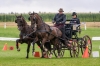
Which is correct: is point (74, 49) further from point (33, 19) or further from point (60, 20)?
point (33, 19)

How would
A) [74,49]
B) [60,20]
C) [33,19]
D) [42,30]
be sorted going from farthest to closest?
[74,49], [60,20], [42,30], [33,19]

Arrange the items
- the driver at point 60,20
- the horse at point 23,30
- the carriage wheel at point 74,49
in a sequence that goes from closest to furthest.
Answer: the horse at point 23,30, the driver at point 60,20, the carriage wheel at point 74,49

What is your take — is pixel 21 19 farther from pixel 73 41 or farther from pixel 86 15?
pixel 86 15

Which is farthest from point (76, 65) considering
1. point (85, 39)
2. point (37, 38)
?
point (85, 39)

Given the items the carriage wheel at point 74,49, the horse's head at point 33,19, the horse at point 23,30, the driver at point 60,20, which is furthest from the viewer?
the carriage wheel at point 74,49

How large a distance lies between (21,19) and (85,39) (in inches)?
180

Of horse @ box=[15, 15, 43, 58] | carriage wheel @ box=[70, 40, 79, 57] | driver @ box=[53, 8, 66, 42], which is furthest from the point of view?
carriage wheel @ box=[70, 40, 79, 57]

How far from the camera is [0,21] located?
7781cm

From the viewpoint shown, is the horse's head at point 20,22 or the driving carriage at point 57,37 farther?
the driving carriage at point 57,37

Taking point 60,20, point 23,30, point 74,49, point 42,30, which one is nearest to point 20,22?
point 23,30

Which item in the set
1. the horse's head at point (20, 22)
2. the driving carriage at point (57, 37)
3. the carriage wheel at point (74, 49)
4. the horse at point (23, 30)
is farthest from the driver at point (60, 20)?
the horse's head at point (20, 22)

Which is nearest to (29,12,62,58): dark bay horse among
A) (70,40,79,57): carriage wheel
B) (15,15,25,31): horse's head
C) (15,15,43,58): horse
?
(15,15,43,58): horse

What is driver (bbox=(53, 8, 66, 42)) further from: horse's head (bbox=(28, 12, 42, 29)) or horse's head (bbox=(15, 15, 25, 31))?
horse's head (bbox=(15, 15, 25, 31))

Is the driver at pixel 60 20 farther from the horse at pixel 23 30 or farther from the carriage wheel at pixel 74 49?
the horse at pixel 23 30
